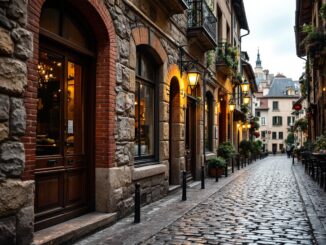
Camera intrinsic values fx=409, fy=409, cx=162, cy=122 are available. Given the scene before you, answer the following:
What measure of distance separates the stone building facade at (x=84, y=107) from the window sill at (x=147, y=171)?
0.02 m

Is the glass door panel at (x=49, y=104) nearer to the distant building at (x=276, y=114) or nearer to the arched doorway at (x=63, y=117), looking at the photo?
the arched doorway at (x=63, y=117)

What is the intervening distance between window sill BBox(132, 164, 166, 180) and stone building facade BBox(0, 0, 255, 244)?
0.08 ft

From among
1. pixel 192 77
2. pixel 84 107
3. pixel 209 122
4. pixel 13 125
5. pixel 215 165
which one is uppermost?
pixel 192 77

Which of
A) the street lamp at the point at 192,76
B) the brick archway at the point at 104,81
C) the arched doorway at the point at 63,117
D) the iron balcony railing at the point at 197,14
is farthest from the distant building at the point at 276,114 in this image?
the arched doorway at the point at 63,117

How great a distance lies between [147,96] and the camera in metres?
10.2

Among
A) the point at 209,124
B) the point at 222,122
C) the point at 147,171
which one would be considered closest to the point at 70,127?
the point at 147,171

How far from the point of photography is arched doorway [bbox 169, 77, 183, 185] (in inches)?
479

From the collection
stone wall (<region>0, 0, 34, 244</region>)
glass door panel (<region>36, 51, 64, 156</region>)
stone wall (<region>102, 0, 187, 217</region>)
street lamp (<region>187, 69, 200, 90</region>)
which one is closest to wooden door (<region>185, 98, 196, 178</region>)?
street lamp (<region>187, 69, 200, 90</region>)

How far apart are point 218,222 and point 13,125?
4.22m

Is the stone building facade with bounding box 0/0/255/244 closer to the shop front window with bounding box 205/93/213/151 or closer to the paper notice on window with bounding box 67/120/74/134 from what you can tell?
the paper notice on window with bounding box 67/120/74/134

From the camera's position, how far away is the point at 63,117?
21.4ft

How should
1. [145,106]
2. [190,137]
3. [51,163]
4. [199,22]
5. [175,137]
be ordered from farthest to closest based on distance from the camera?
[190,137] → [199,22] → [175,137] → [145,106] → [51,163]

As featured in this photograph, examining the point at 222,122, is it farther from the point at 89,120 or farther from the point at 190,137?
the point at 89,120

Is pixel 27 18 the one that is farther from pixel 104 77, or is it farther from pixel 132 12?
pixel 132 12
